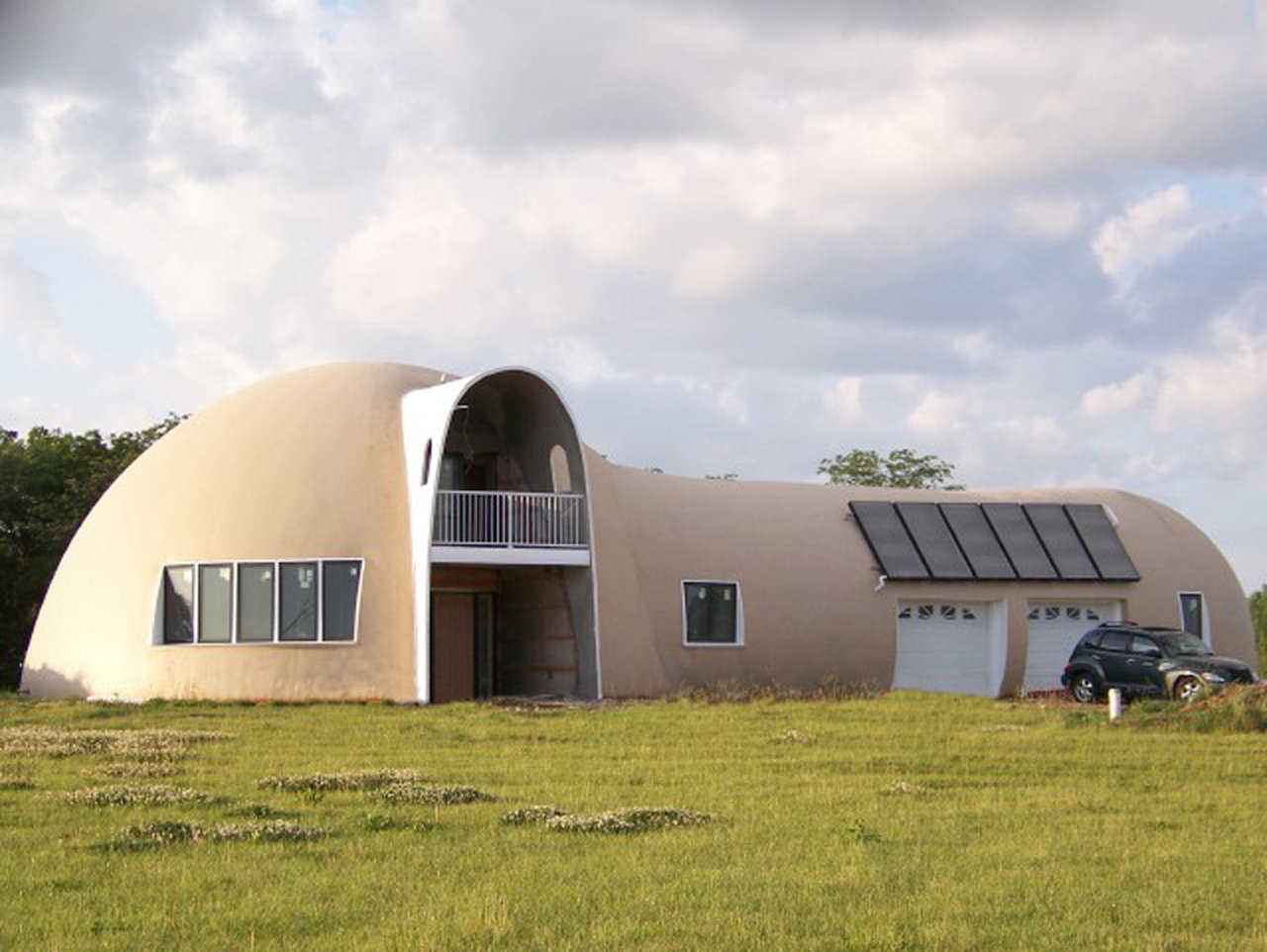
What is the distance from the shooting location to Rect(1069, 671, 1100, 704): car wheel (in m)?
31.6

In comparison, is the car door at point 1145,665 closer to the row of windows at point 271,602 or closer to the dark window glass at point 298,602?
the row of windows at point 271,602

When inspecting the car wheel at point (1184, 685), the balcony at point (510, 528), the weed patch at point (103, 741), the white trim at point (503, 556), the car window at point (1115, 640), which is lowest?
the weed patch at point (103, 741)

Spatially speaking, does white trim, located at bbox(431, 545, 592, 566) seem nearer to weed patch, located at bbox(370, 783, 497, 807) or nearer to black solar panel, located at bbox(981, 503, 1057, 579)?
black solar panel, located at bbox(981, 503, 1057, 579)

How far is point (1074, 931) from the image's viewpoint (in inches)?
372

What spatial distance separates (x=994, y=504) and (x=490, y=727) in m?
18.1

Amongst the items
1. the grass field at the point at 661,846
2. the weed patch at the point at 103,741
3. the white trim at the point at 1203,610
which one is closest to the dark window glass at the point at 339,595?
the weed patch at the point at 103,741

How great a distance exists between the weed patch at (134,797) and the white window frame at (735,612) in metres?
18.5

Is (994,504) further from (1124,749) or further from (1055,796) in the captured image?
(1055,796)

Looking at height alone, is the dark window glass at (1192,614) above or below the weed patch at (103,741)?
above

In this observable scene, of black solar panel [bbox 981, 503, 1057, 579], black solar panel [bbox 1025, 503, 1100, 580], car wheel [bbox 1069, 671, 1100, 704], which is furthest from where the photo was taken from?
black solar panel [bbox 1025, 503, 1100, 580]

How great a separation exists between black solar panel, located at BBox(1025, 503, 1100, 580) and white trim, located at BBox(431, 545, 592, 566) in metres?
12.4

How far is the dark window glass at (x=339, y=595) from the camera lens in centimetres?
2875

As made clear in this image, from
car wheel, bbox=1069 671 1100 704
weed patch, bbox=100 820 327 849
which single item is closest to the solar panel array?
car wheel, bbox=1069 671 1100 704

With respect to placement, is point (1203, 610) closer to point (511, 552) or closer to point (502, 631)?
point (502, 631)
